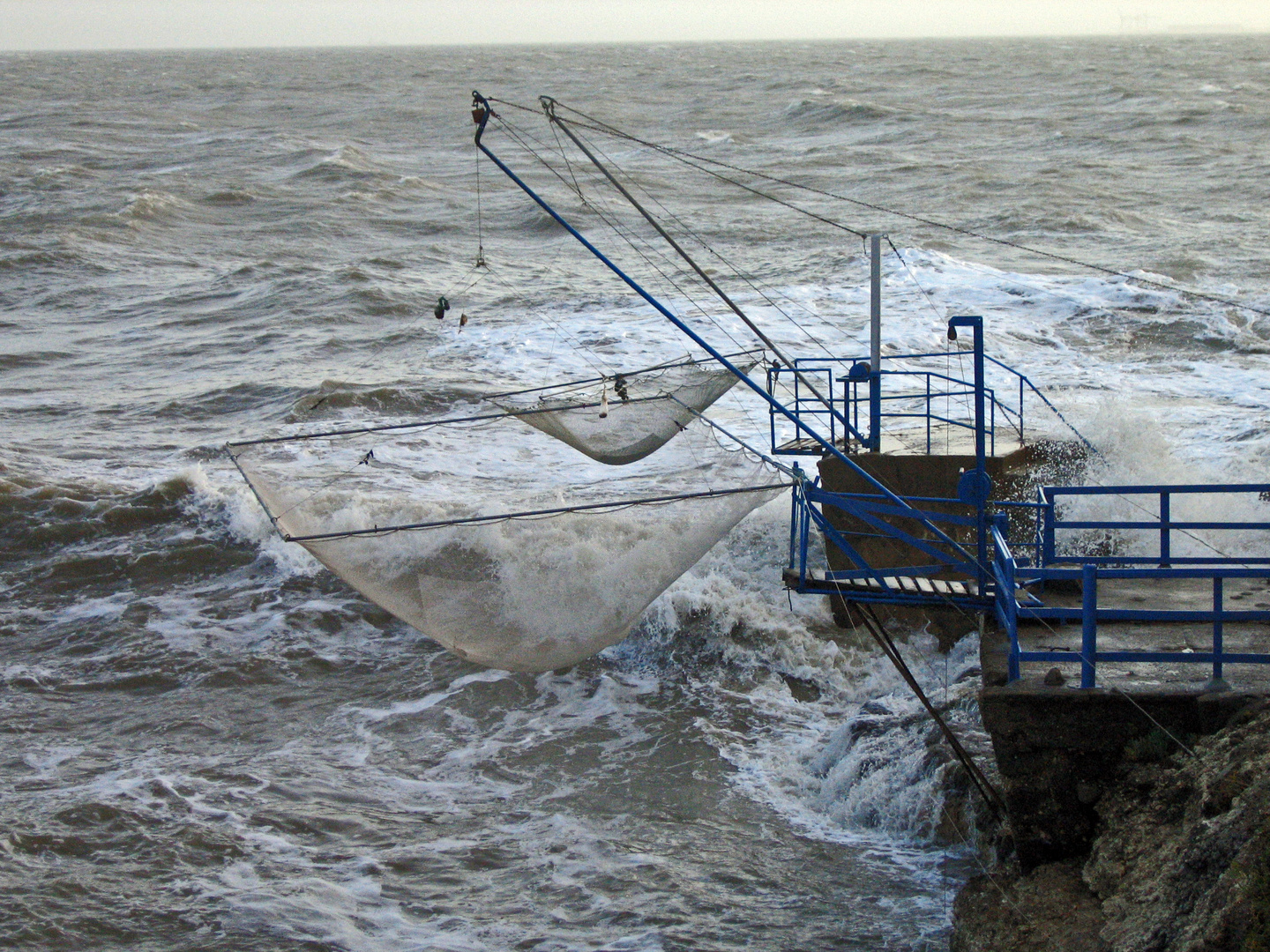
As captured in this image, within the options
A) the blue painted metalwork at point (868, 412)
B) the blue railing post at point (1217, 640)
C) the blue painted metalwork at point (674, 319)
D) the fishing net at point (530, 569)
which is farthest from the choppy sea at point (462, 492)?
the blue railing post at point (1217, 640)

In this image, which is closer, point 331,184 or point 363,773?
point 363,773

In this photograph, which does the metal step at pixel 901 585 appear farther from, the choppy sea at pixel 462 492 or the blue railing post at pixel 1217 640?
the blue railing post at pixel 1217 640

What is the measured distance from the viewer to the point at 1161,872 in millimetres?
5801

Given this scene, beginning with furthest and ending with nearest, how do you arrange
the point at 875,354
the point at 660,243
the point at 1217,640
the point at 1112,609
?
1. the point at 660,243
2. the point at 875,354
3. the point at 1112,609
4. the point at 1217,640

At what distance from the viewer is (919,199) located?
35.3 meters

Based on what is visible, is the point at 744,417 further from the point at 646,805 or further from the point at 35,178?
the point at 35,178

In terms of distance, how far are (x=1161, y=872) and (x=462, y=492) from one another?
11.3m

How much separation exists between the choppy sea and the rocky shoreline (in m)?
0.84

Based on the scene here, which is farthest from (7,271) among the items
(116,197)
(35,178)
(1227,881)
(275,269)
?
(1227,881)

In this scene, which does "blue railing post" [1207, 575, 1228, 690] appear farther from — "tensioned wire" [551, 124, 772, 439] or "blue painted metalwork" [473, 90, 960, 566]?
"tensioned wire" [551, 124, 772, 439]

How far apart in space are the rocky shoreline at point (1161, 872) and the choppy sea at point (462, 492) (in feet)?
2.76

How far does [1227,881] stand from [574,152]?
4041 centimetres

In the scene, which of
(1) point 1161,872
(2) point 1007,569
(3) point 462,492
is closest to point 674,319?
(2) point 1007,569

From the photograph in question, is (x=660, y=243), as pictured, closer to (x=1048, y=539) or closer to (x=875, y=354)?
(x=875, y=354)
